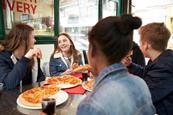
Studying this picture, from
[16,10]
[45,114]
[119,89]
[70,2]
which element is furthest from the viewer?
[70,2]

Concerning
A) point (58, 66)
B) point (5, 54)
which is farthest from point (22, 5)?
point (5, 54)

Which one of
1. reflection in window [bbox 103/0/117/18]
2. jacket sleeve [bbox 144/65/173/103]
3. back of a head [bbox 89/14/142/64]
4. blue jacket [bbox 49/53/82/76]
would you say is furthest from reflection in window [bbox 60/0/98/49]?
back of a head [bbox 89/14/142/64]

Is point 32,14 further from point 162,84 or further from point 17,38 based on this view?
point 162,84

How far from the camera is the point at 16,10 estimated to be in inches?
112

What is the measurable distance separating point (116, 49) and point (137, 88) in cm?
19

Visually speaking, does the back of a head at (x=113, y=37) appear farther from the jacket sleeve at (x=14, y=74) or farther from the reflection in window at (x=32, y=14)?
the reflection in window at (x=32, y=14)

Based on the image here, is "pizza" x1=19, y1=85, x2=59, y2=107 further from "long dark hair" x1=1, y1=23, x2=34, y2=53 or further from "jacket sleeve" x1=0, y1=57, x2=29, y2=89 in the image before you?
"long dark hair" x1=1, y1=23, x2=34, y2=53

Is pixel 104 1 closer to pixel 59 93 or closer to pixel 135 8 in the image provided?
pixel 135 8

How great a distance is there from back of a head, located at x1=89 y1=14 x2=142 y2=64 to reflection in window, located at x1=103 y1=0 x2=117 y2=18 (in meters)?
→ 4.19

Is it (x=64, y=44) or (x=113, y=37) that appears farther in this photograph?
(x=64, y=44)

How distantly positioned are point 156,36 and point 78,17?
298 cm

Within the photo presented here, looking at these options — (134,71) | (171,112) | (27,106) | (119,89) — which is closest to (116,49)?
(119,89)

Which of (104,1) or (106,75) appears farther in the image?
(104,1)

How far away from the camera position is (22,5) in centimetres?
293
